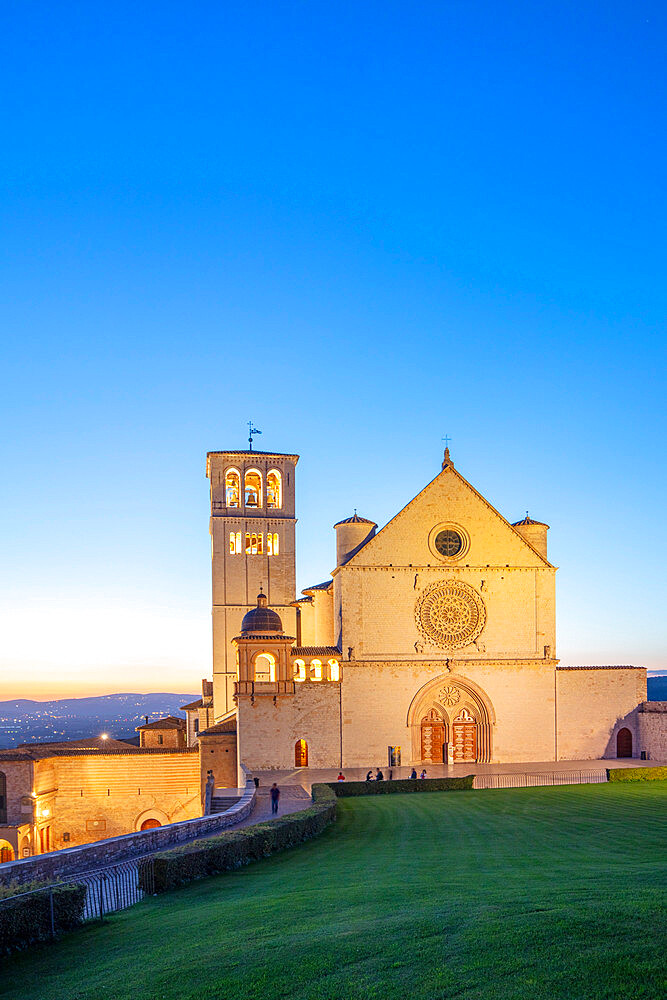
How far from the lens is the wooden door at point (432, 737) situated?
137ft

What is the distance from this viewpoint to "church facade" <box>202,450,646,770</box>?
133ft

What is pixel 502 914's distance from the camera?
9.86m

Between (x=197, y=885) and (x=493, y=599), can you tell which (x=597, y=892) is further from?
(x=493, y=599)

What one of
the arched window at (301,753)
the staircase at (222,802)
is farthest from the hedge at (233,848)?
the arched window at (301,753)

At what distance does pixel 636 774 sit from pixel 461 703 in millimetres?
10132

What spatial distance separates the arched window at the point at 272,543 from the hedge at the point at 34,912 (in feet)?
141

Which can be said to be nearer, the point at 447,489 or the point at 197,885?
the point at 197,885

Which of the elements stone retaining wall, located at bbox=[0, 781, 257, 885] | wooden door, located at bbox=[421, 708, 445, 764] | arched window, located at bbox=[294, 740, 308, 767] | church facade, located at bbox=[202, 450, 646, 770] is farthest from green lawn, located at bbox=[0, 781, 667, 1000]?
wooden door, located at bbox=[421, 708, 445, 764]

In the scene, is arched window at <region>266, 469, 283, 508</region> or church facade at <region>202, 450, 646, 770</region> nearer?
church facade at <region>202, 450, 646, 770</region>

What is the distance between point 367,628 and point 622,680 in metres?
14.2

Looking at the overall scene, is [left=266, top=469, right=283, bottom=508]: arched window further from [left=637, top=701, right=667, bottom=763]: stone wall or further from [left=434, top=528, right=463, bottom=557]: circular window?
[left=637, top=701, right=667, bottom=763]: stone wall

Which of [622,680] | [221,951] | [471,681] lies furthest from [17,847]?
[221,951]

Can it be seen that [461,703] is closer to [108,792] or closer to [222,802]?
[222,802]

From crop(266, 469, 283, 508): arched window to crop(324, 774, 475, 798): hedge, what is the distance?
2710 cm
